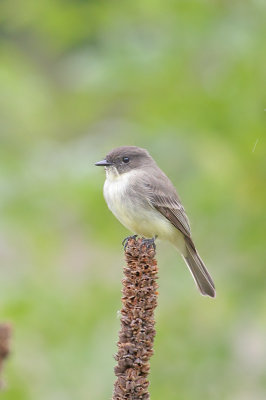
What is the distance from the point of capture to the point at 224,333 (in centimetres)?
572

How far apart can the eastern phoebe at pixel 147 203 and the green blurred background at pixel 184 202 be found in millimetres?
519

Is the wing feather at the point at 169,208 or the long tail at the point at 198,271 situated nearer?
the long tail at the point at 198,271

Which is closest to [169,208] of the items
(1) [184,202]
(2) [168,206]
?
(2) [168,206]

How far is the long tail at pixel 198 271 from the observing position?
4.70 metres

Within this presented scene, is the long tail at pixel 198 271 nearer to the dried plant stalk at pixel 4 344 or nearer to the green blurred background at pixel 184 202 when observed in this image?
the green blurred background at pixel 184 202

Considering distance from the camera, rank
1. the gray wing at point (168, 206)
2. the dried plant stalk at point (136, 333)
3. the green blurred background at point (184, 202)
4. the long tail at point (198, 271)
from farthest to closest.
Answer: the green blurred background at point (184, 202), the gray wing at point (168, 206), the long tail at point (198, 271), the dried plant stalk at point (136, 333)

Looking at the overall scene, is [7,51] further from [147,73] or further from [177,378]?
[177,378]

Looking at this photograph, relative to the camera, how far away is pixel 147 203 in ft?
16.3

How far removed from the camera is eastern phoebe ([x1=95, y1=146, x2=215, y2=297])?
15.8ft

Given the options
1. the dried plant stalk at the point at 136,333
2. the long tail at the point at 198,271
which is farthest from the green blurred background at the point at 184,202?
the dried plant stalk at the point at 136,333

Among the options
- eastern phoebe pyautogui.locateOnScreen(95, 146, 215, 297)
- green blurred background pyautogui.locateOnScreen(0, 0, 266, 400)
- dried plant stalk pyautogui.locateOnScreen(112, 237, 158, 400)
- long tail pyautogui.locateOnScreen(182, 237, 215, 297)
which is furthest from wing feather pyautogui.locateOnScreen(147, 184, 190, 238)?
dried plant stalk pyautogui.locateOnScreen(112, 237, 158, 400)

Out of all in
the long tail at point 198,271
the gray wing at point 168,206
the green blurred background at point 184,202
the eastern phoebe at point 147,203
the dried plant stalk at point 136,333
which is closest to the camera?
the dried plant stalk at point 136,333

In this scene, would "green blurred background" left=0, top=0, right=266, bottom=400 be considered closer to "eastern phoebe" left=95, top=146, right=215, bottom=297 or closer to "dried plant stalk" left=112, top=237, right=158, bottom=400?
"eastern phoebe" left=95, top=146, right=215, bottom=297

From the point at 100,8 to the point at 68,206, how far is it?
1.77 meters
